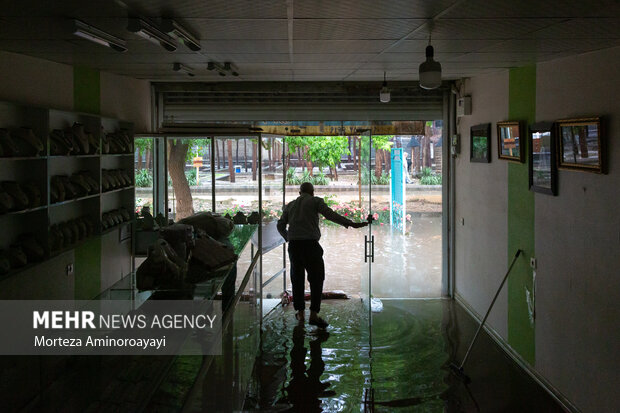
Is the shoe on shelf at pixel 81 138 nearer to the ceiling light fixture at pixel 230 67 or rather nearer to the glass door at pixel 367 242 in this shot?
the ceiling light fixture at pixel 230 67

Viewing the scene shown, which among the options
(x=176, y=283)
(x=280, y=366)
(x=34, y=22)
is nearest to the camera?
(x=176, y=283)

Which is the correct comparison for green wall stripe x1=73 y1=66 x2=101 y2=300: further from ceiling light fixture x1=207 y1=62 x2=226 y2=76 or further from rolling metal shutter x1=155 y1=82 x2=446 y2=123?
rolling metal shutter x1=155 y1=82 x2=446 y2=123

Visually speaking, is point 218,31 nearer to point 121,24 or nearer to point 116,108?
point 121,24

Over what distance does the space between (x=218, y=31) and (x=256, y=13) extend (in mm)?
646

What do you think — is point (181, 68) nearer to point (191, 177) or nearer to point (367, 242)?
point (191, 177)

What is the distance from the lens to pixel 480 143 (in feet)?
21.7

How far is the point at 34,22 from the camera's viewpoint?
3404 mm

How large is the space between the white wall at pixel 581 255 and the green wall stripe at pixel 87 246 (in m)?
3.95

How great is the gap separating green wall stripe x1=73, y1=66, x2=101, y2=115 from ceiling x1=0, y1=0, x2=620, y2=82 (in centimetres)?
18

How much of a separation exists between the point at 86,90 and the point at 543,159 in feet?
13.2

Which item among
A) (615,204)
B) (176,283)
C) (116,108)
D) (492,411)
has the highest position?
(116,108)

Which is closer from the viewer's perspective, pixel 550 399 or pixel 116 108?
pixel 550 399

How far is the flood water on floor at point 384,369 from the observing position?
4605 millimetres

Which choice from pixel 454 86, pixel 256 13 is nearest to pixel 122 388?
pixel 256 13
